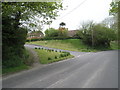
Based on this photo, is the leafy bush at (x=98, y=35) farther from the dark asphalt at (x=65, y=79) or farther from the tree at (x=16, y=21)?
the dark asphalt at (x=65, y=79)

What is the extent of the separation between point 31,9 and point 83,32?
115ft

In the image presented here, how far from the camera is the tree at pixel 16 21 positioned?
8.75 meters

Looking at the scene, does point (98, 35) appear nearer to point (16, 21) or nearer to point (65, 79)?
point (16, 21)

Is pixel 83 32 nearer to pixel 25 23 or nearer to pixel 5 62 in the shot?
pixel 25 23

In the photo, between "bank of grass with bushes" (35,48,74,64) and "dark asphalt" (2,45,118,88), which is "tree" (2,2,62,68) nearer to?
"dark asphalt" (2,45,118,88)

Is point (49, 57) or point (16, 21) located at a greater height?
point (16, 21)

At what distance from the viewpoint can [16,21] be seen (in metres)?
10.5

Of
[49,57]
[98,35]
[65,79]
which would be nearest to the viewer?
[65,79]

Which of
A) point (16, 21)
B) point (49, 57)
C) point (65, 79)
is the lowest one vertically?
point (65, 79)

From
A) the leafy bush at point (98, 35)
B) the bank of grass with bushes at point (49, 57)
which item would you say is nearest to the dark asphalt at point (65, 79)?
the bank of grass with bushes at point (49, 57)

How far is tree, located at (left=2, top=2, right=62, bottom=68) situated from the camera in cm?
875

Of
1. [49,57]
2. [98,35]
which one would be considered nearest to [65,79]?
[49,57]

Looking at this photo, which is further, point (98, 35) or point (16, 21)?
point (98, 35)

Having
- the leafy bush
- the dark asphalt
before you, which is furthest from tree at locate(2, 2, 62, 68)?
the leafy bush
